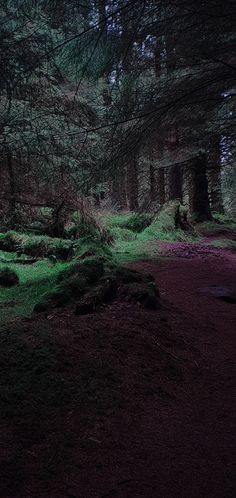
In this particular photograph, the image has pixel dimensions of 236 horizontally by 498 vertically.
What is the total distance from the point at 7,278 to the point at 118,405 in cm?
506

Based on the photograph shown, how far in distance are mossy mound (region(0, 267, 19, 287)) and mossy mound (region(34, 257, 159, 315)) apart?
1.62 meters

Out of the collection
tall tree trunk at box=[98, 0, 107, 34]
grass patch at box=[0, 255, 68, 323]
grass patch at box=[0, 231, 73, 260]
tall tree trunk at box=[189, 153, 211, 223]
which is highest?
tall tree trunk at box=[98, 0, 107, 34]

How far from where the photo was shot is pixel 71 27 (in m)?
5.89

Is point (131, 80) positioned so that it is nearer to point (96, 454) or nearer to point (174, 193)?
point (96, 454)

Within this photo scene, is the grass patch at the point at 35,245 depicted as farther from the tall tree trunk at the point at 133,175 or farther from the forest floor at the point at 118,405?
the forest floor at the point at 118,405

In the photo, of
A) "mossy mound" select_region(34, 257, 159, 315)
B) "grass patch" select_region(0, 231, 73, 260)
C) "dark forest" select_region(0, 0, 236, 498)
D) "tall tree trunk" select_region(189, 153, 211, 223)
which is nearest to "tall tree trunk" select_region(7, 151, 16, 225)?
"dark forest" select_region(0, 0, 236, 498)

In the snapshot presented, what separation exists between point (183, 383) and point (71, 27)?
16.6 ft

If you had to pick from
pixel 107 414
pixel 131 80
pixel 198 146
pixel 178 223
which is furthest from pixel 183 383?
pixel 178 223

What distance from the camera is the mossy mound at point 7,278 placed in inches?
318

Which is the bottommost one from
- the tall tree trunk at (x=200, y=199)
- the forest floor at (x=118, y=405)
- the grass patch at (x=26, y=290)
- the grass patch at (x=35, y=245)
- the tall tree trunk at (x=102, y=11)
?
the forest floor at (x=118, y=405)

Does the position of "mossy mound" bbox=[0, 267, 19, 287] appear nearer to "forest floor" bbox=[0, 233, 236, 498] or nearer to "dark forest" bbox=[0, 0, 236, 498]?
"dark forest" bbox=[0, 0, 236, 498]

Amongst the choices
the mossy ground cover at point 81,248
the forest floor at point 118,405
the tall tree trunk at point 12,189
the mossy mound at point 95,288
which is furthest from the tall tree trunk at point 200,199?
the forest floor at point 118,405

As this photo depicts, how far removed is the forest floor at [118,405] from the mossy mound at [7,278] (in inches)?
108

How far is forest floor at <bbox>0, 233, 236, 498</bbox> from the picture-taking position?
2.71m
